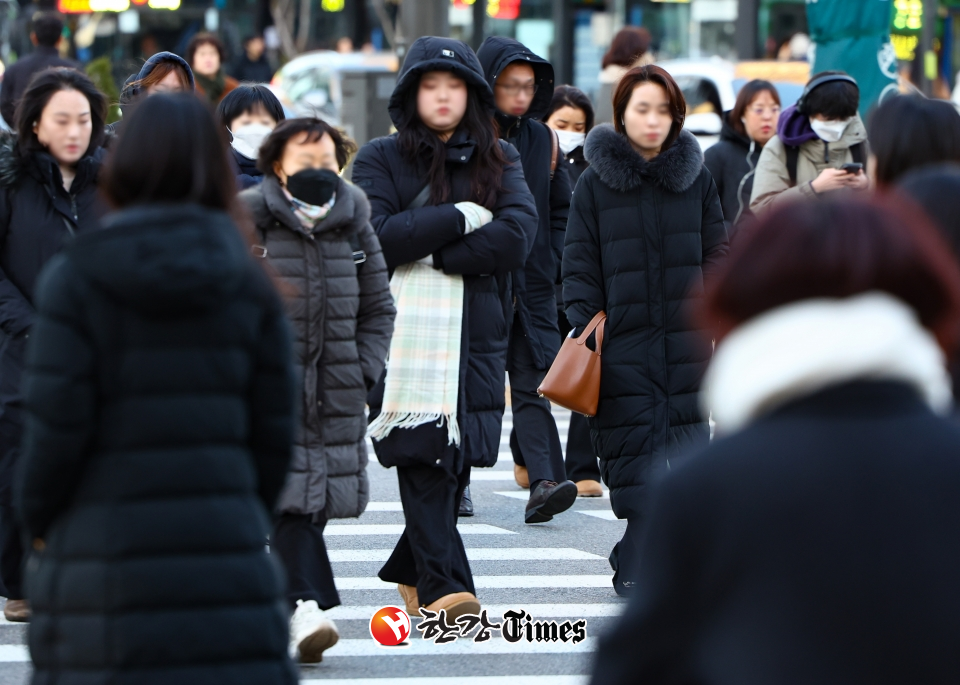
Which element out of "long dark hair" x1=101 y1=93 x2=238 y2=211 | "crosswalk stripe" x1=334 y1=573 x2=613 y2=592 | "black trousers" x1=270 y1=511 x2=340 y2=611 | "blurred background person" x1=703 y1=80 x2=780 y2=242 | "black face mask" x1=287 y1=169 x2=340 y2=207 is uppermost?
"long dark hair" x1=101 y1=93 x2=238 y2=211

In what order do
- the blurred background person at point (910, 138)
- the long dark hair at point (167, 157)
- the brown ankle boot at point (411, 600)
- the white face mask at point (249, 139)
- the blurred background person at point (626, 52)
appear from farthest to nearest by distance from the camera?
the blurred background person at point (626, 52) < the white face mask at point (249, 139) < the brown ankle boot at point (411, 600) < the blurred background person at point (910, 138) < the long dark hair at point (167, 157)

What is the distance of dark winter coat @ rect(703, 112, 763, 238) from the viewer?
9398 mm

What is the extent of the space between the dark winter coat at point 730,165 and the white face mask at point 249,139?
11.6ft

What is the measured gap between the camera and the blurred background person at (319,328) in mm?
4910

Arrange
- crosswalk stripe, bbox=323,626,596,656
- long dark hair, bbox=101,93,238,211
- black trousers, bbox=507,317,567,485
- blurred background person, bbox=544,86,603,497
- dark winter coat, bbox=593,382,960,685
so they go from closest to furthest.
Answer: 1. dark winter coat, bbox=593,382,960,685
2. long dark hair, bbox=101,93,238,211
3. crosswalk stripe, bbox=323,626,596,656
4. black trousers, bbox=507,317,567,485
5. blurred background person, bbox=544,86,603,497

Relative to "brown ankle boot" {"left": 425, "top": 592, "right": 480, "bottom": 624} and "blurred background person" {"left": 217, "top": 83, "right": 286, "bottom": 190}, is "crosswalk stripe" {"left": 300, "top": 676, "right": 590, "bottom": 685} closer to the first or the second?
"brown ankle boot" {"left": 425, "top": 592, "right": 480, "bottom": 624}

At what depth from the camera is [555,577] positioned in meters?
6.54

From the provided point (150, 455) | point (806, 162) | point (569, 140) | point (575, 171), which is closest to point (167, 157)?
point (150, 455)

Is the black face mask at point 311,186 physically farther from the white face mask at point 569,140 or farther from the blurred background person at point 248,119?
the white face mask at point 569,140

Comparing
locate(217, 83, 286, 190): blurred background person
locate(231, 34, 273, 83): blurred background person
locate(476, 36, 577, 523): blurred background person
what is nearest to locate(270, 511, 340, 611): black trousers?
locate(217, 83, 286, 190): blurred background person

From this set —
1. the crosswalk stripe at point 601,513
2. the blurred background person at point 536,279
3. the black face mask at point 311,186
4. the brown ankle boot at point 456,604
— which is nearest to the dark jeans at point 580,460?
the crosswalk stripe at point 601,513

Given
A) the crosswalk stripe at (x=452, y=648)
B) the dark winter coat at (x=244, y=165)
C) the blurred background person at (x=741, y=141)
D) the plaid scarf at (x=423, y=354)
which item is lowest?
the crosswalk stripe at (x=452, y=648)

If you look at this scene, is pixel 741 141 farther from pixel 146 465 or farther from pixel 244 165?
pixel 146 465

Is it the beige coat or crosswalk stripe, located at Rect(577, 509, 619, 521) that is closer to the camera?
the beige coat
